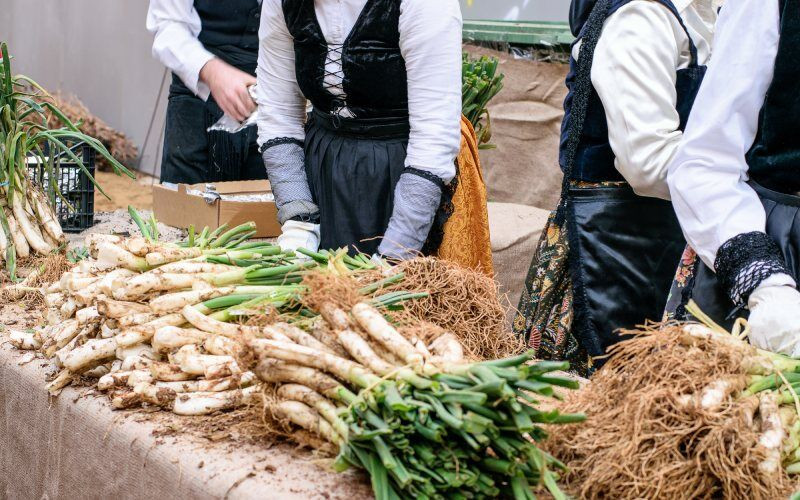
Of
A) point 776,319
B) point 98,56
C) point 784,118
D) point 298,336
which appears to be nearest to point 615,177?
point 784,118

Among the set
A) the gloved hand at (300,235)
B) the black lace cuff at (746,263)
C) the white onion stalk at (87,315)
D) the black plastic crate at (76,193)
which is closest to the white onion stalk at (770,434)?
the black lace cuff at (746,263)

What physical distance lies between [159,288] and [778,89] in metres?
1.60

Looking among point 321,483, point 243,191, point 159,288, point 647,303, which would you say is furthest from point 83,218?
point 321,483

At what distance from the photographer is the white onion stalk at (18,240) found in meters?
3.36

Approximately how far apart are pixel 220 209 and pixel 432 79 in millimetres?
1651

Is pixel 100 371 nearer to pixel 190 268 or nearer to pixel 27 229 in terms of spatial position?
pixel 190 268

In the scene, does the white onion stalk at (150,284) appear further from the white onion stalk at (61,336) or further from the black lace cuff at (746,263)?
the black lace cuff at (746,263)

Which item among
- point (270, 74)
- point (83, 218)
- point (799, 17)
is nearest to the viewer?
point (799, 17)

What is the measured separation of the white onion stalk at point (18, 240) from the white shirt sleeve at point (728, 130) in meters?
2.43

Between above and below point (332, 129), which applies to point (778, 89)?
above

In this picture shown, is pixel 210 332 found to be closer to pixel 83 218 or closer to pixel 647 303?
pixel 647 303

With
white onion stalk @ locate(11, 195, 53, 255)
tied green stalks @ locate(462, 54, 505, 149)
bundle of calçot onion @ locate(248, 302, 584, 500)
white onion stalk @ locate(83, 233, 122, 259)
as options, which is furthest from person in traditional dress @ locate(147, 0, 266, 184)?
bundle of calçot onion @ locate(248, 302, 584, 500)

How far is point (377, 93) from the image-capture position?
284cm

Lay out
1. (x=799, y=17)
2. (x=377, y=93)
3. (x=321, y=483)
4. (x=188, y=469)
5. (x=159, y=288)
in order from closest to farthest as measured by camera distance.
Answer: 1. (x=321, y=483)
2. (x=188, y=469)
3. (x=799, y=17)
4. (x=159, y=288)
5. (x=377, y=93)
